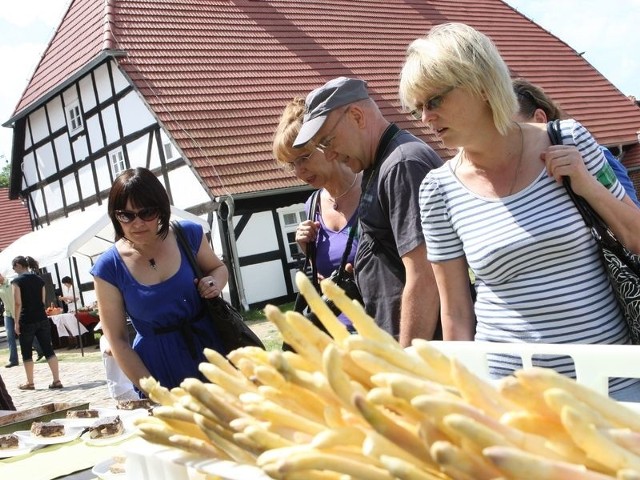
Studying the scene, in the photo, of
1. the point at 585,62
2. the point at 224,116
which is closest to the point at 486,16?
the point at 585,62

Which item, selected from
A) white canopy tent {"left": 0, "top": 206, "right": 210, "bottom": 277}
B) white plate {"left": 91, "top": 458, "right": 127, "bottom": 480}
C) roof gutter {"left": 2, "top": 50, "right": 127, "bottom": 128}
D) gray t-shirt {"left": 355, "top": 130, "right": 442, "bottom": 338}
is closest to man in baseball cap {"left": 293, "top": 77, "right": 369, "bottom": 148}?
gray t-shirt {"left": 355, "top": 130, "right": 442, "bottom": 338}

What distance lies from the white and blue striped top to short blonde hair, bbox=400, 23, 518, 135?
0.57 feet

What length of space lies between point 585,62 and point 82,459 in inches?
891

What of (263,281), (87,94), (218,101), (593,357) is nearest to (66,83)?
(87,94)

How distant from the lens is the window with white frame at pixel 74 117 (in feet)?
55.2

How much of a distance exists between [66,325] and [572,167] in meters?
13.4

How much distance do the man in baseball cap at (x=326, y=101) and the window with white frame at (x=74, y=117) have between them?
1534cm

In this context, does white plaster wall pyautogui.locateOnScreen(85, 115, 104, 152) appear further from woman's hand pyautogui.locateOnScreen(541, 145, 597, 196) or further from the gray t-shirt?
woman's hand pyautogui.locateOnScreen(541, 145, 597, 196)

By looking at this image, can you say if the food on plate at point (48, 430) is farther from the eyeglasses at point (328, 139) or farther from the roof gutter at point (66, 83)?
the roof gutter at point (66, 83)

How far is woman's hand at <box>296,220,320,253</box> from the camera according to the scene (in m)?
2.83

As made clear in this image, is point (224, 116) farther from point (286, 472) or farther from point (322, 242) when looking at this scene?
point (286, 472)

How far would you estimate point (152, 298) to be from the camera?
284 centimetres

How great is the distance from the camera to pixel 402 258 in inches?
87.7

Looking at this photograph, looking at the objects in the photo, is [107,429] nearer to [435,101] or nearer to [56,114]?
[435,101]
